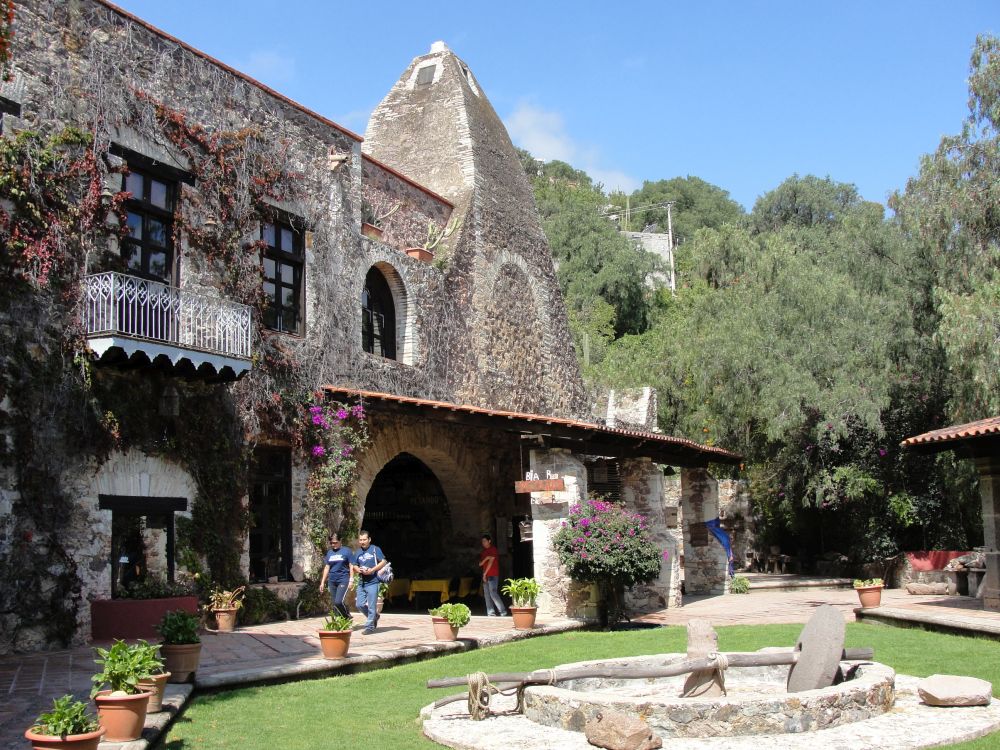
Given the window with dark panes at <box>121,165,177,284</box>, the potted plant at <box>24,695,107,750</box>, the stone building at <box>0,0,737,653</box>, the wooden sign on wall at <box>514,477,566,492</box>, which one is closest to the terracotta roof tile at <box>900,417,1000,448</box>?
the stone building at <box>0,0,737,653</box>

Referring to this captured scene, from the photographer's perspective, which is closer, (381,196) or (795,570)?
(381,196)

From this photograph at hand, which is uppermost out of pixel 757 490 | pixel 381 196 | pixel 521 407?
pixel 381 196

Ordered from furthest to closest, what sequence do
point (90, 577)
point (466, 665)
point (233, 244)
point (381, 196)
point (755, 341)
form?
point (755, 341) → point (381, 196) → point (233, 244) → point (90, 577) → point (466, 665)

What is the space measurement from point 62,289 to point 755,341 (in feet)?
50.3

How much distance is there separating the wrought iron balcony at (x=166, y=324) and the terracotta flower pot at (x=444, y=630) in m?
3.86

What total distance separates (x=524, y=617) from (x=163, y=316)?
231 inches

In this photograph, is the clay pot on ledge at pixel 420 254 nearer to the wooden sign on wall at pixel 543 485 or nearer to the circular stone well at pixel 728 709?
the wooden sign on wall at pixel 543 485

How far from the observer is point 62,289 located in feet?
36.0

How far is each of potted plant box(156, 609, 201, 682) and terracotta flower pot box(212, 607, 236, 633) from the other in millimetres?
3764

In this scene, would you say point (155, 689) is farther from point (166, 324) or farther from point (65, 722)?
point (166, 324)

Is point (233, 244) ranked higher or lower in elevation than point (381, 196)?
lower

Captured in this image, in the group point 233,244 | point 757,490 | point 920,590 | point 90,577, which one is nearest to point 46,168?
point 233,244

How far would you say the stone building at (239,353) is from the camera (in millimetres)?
10805

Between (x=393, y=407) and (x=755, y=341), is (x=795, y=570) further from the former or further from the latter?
(x=393, y=407)
